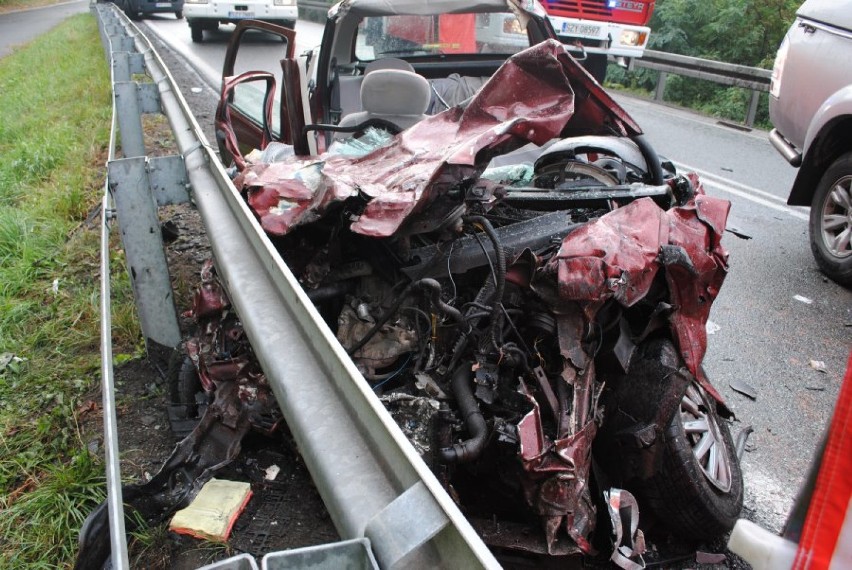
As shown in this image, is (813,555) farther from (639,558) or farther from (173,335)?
(173,335)

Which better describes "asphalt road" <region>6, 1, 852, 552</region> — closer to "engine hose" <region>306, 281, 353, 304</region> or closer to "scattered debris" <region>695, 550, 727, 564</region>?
"scattered debris" <region>695, 550, 727, 564</region>

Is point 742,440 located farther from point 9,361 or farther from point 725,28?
point 725,28

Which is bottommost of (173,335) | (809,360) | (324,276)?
(809,360)

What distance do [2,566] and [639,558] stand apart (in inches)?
87.1

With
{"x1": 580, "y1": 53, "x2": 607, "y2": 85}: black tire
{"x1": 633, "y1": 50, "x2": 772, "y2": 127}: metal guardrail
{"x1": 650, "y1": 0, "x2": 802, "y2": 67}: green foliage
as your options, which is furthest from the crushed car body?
{"x1": 650, "y1": 0, "x2": 802, "y2": 67}: green foliage

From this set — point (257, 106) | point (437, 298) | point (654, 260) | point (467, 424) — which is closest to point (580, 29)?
point (257, 106)

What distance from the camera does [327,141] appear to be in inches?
173

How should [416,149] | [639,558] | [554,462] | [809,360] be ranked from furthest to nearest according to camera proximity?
[809,360] < [416,149] < [639,558] < [554,462]

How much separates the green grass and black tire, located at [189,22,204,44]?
10342 millimetres

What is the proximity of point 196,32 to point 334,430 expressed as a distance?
19.5 metres

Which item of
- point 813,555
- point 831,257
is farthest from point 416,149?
point 831,257

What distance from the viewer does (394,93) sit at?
4.02m

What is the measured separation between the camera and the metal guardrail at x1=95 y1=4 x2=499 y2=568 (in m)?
1.15

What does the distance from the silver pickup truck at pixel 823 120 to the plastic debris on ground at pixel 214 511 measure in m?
4.66
